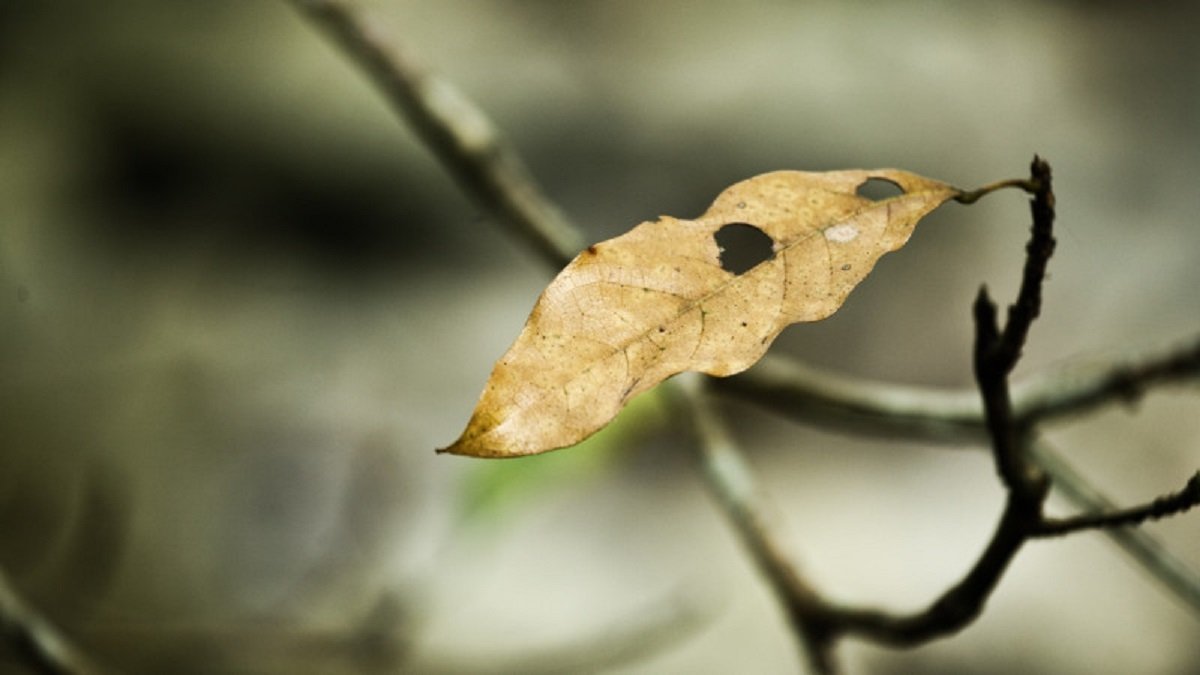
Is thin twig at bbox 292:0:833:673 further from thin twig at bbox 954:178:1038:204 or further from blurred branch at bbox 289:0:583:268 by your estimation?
thin twig at bbox 954:178:1038:204

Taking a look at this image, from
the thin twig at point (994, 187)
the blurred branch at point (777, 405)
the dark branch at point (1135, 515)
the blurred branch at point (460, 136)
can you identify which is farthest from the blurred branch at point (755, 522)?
the thin twig at point (994, 187)

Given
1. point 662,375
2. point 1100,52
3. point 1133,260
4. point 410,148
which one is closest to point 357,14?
point 662,375

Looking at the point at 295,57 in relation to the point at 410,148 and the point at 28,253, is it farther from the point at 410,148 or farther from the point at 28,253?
the point at 28,253

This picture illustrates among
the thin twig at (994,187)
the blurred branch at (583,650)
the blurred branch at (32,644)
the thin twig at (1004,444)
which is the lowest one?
the thin twig at (1004,444)

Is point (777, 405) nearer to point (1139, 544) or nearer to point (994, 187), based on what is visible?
point (1139, 544)

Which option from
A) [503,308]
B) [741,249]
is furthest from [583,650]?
[741,249]

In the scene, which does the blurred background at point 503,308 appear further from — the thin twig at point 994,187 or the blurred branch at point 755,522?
the thin twig at point 994,187

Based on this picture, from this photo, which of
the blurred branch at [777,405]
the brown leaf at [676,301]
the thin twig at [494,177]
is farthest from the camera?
the thin twig at [494,177]
